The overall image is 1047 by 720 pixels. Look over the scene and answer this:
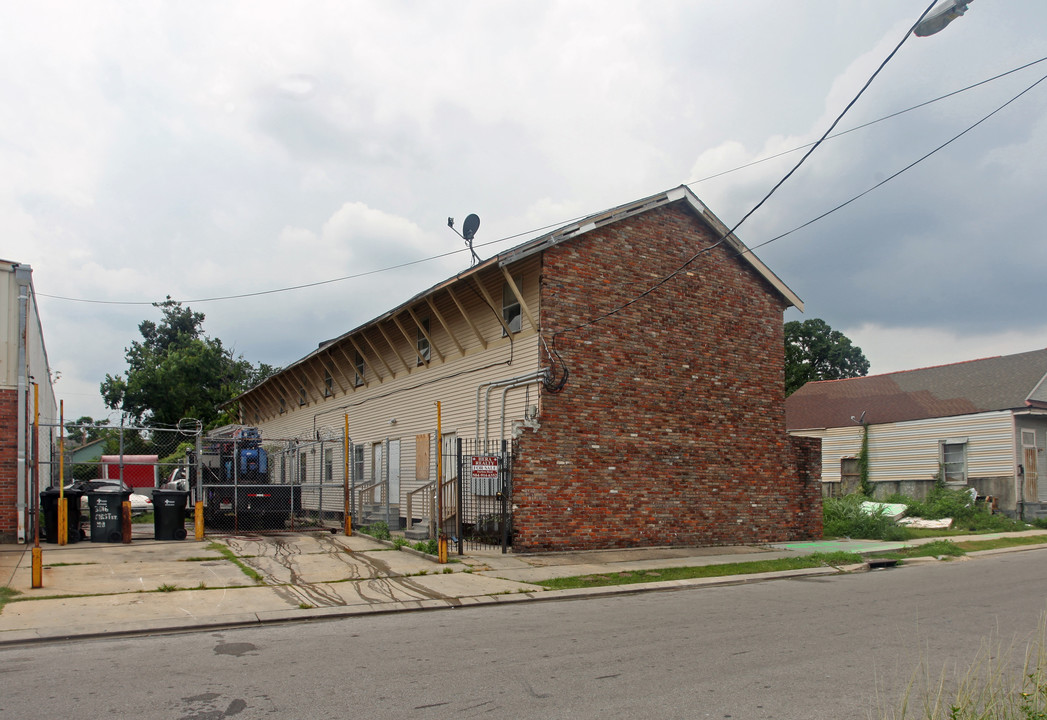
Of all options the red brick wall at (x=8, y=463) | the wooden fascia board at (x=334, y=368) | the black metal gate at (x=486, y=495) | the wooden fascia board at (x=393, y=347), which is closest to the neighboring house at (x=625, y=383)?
the black metal gate at (x=486, y=495)

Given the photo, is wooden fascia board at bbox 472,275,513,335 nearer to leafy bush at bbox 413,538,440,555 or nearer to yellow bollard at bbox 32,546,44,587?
leafy bush at bbox 413,538,440,555

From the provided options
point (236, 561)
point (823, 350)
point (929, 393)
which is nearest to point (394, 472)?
point (236, 561)

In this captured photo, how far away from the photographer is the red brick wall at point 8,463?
1489cm

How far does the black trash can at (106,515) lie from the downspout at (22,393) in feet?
4.06

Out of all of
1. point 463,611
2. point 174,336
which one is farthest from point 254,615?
point 174,336

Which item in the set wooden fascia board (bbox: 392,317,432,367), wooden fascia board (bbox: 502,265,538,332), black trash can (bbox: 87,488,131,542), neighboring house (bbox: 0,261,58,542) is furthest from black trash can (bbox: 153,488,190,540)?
wooden fascia board (bbox: 502,265,538,332)

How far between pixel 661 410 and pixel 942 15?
32.9 feet

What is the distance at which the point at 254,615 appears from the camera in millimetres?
9492

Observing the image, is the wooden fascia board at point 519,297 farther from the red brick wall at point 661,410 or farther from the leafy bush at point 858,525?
the leafy bush at point 858,525

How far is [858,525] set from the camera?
21.2 metres

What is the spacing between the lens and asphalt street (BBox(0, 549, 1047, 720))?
18.3 feet

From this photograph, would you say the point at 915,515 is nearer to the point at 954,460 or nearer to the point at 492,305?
the point at 954,460

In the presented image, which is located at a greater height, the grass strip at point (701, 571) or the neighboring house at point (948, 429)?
Result: the neighboring house at point (948, 429)

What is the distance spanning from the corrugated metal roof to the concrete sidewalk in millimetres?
14298
